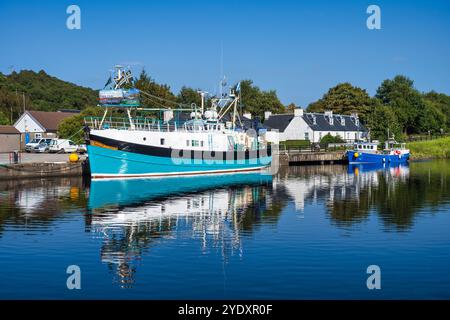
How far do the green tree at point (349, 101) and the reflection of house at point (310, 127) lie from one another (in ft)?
35.0

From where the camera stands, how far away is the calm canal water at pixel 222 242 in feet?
58.0

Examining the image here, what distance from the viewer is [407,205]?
1403 inches

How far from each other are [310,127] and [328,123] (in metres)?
7.41

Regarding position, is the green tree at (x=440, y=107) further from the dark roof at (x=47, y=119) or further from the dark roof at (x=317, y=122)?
the dark roof at (x=47, y=119)

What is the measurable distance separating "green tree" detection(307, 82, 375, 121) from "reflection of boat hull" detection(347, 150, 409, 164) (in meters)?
35.0

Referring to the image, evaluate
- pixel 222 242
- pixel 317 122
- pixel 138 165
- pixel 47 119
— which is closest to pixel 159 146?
pixel 138 165

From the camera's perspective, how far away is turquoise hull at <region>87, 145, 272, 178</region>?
5044cm

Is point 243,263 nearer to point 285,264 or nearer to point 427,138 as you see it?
point 285,264

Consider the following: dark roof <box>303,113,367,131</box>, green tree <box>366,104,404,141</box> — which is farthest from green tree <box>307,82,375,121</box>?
dark roof <box>303,113,367,131</box>

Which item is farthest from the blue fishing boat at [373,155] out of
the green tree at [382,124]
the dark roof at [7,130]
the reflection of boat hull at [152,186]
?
the dark roof at [7,130]

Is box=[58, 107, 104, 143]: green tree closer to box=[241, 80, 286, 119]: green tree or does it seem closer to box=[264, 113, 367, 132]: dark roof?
box=[264, 113, 367, 132]: dark roof

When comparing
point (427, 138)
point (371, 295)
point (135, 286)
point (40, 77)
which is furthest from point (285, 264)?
point (40, 77)

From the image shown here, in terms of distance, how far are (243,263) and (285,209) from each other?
45.6ft

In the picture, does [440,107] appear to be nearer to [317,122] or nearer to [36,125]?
[317,122]
